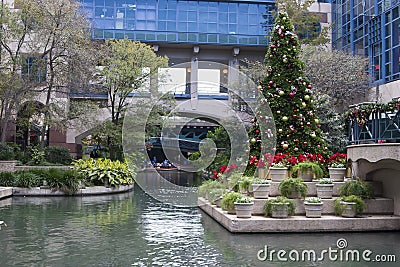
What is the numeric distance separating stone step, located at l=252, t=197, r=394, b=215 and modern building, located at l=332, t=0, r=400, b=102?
1733 centimetres

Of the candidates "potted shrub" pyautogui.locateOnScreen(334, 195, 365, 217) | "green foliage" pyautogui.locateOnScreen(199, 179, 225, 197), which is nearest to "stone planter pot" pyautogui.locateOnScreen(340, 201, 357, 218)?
"potted shrub" pyautogui.locateOnScreen(334, 195, 365, 217)

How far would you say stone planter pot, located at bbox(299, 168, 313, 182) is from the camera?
13.2m

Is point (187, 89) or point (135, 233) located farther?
point (187, 89)

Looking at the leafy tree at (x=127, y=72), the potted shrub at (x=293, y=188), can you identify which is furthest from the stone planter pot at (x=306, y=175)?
the leafy tree at (x=127, y=72)

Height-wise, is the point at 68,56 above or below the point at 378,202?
above

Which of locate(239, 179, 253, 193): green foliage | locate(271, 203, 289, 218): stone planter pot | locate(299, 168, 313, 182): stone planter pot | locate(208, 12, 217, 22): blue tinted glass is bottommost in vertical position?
locate(271, 203, 289, 218): stone planter pot

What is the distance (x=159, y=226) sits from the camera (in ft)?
40.8

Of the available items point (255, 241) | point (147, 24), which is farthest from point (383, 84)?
point (255, 241)

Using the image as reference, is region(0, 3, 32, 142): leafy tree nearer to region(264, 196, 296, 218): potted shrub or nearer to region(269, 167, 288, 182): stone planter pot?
region(269, 167, 288, 182): stone planter pot

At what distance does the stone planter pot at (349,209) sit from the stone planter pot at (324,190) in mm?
625

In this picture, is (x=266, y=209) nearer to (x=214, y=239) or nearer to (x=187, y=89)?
(x=214, y=239)

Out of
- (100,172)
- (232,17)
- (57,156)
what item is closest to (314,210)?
(100,172)

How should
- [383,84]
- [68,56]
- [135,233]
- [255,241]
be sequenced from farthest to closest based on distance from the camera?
[383,84]
[68,56]
[135,233]
[255,241]

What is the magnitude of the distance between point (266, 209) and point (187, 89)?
92.5ft
